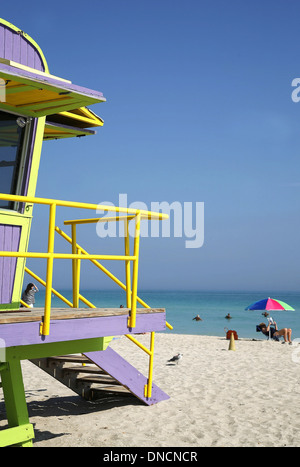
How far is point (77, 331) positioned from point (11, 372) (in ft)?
3.28

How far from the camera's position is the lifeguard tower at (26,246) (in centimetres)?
528

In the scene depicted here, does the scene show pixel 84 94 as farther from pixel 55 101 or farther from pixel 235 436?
pixel 235 436

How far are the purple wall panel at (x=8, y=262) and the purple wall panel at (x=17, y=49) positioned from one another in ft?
6.94

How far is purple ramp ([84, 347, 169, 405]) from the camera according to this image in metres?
7.79

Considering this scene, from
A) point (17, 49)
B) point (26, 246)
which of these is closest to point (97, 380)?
point (26, 246)

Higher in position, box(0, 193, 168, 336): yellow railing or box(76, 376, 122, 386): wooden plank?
box(0, 193, 168, 336): yellow railing

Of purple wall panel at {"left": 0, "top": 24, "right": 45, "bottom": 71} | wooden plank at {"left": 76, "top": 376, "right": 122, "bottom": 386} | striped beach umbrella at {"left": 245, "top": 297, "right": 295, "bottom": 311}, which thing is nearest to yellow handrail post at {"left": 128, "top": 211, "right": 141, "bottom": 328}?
purple wall panel at {"left": 0, "top": 24, "right": 45, "bottom": 71}

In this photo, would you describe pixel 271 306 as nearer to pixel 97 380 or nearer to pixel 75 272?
pixel 97 380

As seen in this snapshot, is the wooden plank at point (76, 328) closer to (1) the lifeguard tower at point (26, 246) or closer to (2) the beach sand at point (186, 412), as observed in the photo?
(1) the lifeguard tower at point (26, 246)

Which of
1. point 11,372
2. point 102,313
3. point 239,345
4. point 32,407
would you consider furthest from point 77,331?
point 239,345

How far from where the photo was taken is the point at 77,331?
5613 millimetres

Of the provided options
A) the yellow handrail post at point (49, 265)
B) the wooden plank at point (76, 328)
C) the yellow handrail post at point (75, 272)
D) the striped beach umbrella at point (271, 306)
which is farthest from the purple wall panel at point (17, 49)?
the striped beach umbrella at point (271, 306)

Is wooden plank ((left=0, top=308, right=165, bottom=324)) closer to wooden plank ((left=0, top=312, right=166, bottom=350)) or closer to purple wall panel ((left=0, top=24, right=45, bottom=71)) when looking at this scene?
wooden plank ((left=0, top=312, right=166, bottom=350))

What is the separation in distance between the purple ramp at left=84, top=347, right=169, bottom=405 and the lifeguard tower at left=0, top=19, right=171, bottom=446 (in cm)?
3
